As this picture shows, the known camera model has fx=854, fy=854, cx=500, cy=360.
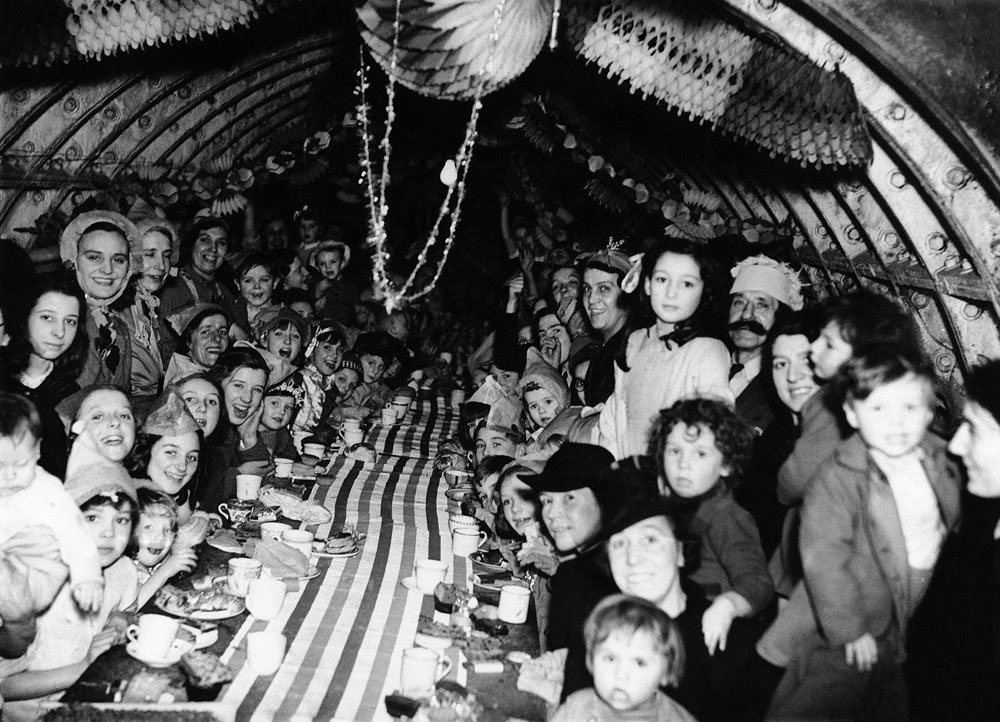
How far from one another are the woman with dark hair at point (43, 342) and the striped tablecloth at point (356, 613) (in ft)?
4.11

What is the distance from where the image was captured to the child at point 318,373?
22.2ft

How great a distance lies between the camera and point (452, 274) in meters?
12.3

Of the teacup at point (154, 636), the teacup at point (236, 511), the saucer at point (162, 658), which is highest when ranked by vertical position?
the teacup at point (236, 511)

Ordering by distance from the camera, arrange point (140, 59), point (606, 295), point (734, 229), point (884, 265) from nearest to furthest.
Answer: point (884, 265) < point (606, 295) < point (734, 229) < point (140, 59)

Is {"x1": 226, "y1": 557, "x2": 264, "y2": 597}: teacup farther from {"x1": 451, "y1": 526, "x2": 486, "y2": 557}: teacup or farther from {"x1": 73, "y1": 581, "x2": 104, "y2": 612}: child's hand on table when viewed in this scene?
{"x1": 451, "y1": 526, "x2": 486, "y2": 557}: teacup

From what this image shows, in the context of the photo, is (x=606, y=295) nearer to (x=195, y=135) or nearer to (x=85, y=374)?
(x=85, y=374)

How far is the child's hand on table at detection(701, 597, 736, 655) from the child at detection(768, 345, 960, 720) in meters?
0.20

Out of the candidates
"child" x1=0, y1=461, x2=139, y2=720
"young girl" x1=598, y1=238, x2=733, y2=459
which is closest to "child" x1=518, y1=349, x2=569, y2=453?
"young girl" x1=598, y1=238, x2=733, y2=459

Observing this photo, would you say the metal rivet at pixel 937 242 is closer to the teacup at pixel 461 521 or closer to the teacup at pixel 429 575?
the teacup at pixel 461 521

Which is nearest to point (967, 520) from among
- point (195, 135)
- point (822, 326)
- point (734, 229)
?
point (822, 326)

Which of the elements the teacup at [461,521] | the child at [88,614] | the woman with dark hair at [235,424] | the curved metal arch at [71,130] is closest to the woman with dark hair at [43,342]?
the child at [88,614]

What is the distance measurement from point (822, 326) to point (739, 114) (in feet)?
6.37

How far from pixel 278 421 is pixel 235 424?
433 millimetres

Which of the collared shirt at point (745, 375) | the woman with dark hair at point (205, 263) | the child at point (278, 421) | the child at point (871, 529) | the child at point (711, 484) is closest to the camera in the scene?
the child at point (871, 529)
